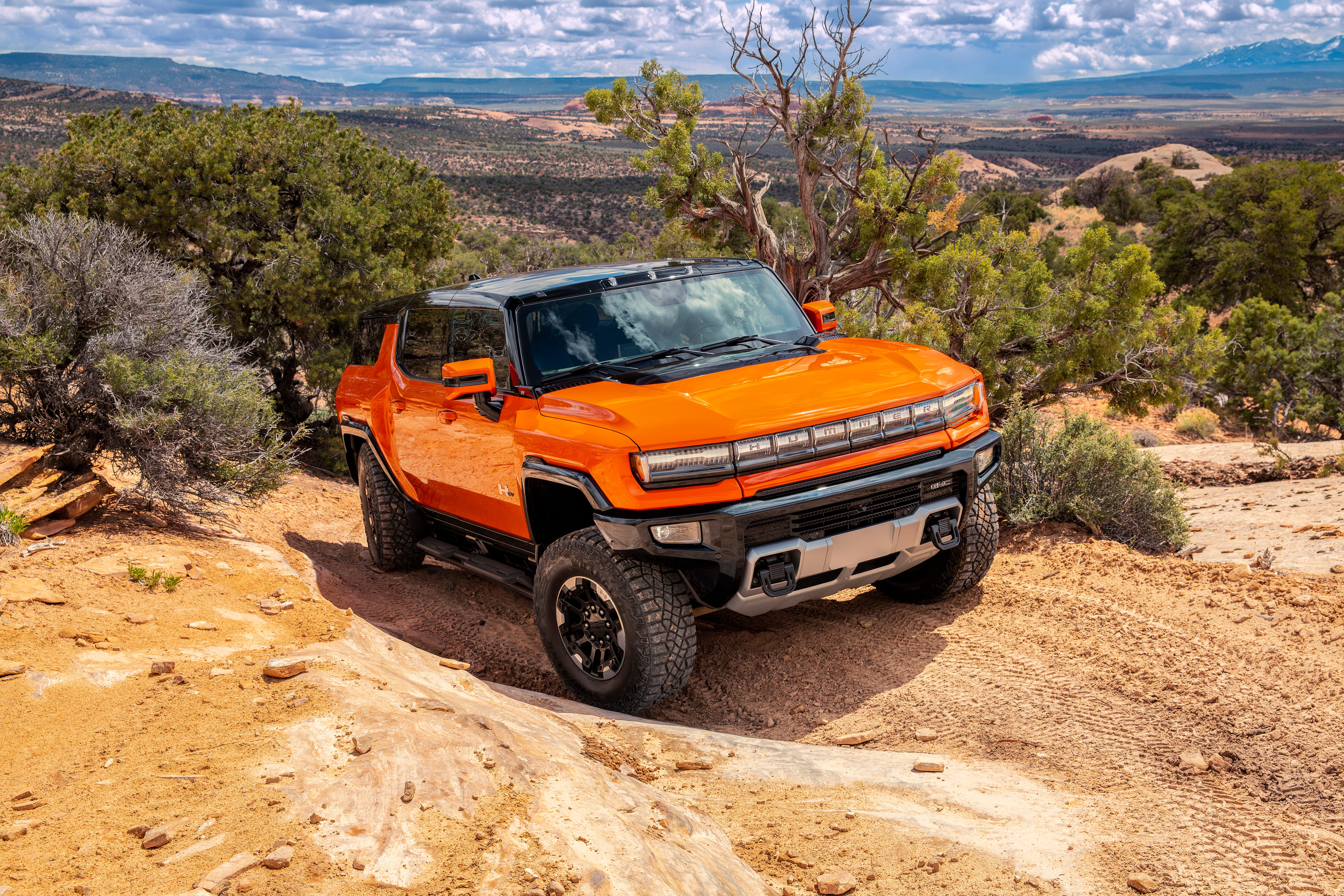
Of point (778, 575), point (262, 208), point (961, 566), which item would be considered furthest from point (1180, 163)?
point (778, 575)

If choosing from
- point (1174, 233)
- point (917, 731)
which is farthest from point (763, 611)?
point (1174, 233)

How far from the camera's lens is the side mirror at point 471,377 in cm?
508

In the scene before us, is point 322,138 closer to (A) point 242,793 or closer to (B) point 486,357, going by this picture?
(B) point 486,357

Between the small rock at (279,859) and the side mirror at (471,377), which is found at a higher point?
the side mirror at (471,377)

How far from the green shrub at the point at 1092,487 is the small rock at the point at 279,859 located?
5.95m

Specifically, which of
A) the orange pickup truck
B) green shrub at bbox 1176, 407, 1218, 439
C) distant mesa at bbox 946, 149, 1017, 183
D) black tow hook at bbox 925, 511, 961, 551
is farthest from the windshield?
distant mesa at bbox 946, 149, 1017, 183

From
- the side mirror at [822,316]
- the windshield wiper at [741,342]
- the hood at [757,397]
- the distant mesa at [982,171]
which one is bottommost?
the hood at [757,397]

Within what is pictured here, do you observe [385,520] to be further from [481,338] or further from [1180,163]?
[1180,163]

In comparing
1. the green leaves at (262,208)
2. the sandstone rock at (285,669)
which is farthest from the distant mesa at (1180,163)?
the sandstone rock at (285,669)

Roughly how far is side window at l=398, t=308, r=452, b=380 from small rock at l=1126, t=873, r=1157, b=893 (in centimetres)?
432

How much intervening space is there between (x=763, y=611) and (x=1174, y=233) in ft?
97.9

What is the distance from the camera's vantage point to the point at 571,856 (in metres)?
2.99

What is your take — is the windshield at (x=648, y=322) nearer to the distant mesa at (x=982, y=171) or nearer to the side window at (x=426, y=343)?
the side window at (x=426, y=343)

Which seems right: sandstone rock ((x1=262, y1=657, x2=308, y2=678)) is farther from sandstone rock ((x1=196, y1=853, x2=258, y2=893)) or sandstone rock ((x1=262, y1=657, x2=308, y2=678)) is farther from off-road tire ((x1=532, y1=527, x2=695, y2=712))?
sandstone rock ((x1=196, y1=853, x2=258, y2=893))
